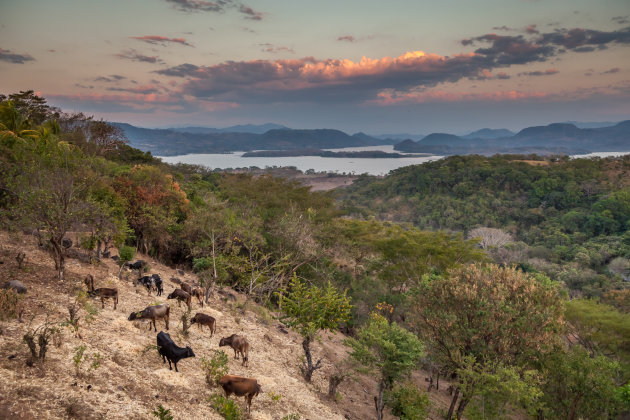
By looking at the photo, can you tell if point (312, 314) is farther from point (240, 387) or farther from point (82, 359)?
point (82, 359)

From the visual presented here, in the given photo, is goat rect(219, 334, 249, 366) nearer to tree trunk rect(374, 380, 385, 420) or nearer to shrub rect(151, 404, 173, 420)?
shrub rect(151, 404, 173, 420)

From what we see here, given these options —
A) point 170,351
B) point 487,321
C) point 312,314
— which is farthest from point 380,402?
point 170,351

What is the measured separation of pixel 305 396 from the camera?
452 inches

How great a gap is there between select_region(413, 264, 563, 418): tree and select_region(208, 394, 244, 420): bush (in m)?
8.70

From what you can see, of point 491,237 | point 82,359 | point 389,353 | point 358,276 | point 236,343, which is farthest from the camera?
Result: point 491,237

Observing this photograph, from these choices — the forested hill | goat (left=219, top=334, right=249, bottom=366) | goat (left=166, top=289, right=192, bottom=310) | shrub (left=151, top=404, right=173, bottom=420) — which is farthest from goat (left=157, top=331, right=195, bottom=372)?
the forested hill

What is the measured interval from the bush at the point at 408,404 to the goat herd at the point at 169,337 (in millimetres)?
5896

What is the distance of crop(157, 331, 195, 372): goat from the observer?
8.80 metres

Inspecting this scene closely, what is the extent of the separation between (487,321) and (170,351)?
11.6 meters

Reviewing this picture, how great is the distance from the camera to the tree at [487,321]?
45.0 ft

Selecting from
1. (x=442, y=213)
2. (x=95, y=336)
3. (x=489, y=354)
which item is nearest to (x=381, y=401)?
(x=489, y=354)

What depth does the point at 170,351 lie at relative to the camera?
888cm

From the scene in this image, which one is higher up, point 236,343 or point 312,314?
point 312,314

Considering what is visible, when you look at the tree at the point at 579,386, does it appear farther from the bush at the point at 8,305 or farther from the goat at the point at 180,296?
the bush at the point at 8,305
